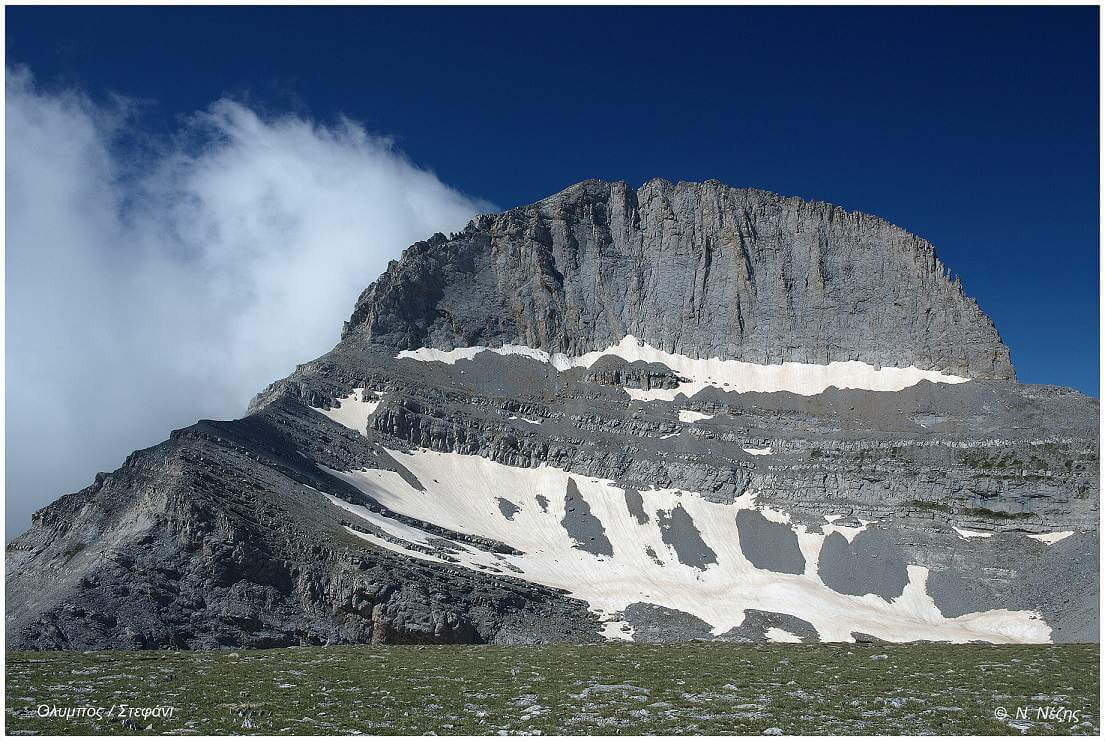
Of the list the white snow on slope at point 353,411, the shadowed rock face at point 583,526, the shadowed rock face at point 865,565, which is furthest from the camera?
the white snow on slope at point 353,411

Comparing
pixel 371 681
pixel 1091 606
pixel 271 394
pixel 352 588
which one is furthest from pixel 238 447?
pixel 1091 606

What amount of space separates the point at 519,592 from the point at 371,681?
43.2 meters

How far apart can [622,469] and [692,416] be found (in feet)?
62.1

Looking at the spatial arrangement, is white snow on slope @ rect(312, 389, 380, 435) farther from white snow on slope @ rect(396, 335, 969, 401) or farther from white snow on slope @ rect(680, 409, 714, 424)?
white snow on slope @ rect(680, 409, 714, 424)

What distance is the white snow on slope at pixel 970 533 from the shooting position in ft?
300

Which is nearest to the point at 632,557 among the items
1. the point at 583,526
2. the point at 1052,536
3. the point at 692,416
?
the point at 583,526

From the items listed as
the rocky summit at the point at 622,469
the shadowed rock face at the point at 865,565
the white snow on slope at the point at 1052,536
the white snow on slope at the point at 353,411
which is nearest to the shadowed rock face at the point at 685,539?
the rocky summit at the point at 622,469

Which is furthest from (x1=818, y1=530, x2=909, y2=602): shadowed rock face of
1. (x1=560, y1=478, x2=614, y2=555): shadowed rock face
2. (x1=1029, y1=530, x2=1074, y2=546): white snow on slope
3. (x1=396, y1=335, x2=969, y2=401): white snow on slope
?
(x1=396, y1=335, x2=969, y2=401): white snow on slope

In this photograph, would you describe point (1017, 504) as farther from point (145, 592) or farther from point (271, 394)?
point (271, 394)

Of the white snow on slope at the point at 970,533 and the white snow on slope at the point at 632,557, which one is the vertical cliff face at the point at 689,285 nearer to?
the white snow on slope at the point at 632,557

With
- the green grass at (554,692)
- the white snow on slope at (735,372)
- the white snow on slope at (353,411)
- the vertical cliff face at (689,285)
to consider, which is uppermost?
the vertical cliff face at (689,285)

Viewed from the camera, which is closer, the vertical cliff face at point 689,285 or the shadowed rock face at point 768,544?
the shadowed rock face at point 768,544

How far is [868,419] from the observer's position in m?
115

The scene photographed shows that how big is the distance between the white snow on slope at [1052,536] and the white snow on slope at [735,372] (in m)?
37.9
